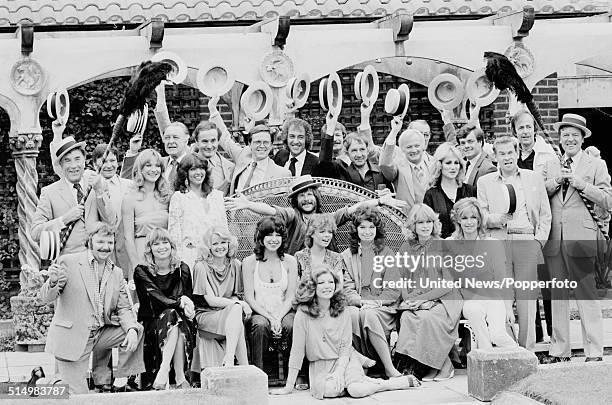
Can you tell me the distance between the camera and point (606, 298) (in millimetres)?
12031

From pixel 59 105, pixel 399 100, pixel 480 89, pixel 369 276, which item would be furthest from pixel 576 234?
pixel 59 105

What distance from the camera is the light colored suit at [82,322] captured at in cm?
798

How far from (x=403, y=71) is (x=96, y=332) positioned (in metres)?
5.50

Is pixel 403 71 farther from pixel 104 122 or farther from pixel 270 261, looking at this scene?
pixel 270 261

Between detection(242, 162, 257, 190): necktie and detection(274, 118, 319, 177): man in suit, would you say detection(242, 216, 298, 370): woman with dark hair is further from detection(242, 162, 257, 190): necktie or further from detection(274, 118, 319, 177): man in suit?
detection(274, 118, 319, 177): man in suit

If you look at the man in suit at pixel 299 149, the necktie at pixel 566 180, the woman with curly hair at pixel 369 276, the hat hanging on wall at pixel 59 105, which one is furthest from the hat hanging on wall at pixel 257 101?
the necktie at pixel 566 180

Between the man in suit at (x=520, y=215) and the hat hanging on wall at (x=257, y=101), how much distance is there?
2.06 m

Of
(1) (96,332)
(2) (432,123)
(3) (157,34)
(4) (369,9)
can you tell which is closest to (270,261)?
(1) (96,332)

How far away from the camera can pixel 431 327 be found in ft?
27.9

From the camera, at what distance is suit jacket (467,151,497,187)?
374 inches

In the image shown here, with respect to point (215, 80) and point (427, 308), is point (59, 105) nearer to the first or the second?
point (215, 80)

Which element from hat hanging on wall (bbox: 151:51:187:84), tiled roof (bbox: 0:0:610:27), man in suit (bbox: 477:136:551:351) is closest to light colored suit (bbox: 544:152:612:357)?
man in suit (bbox: 477:136:551:351)

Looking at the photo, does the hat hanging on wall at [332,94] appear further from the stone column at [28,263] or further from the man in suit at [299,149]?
the stone column at [28,263]

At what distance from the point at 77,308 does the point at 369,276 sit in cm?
188
